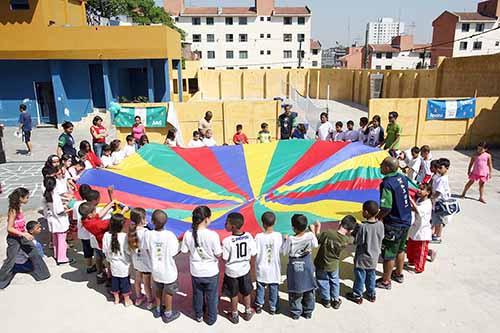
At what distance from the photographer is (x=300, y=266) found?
182 inches

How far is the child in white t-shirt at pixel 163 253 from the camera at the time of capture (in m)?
4.57

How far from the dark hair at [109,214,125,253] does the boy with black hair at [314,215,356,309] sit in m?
2.30

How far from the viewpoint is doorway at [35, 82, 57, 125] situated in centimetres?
1855

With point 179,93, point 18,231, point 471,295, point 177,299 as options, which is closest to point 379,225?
point 471,295

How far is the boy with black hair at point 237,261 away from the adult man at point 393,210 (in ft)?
5.70

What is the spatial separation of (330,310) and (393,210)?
1.43 metres

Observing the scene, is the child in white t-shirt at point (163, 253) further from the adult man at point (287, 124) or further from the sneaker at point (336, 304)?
the adult man at point (287, 124)

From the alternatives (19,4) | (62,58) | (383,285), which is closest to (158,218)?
(383,285)

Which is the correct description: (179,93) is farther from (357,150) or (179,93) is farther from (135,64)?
(357,150)

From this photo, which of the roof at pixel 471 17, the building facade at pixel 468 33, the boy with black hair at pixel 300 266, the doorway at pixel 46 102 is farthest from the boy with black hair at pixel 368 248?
the roof at pixel 471 17

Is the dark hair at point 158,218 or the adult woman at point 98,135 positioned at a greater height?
the adult woman at point 98,135

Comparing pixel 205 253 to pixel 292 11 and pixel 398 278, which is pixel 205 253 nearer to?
pixel 398 278

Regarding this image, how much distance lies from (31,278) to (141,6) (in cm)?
3484

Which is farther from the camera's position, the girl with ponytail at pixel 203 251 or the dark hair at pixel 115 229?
the dark hair at pixel 115 229
